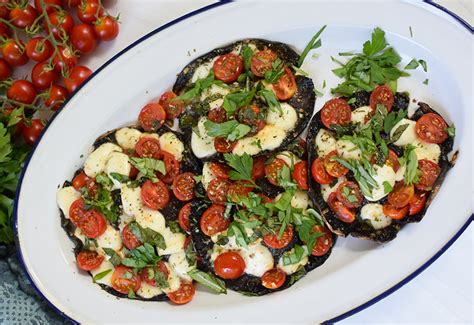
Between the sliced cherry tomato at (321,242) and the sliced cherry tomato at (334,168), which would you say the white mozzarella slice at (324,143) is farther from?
the sliced cherry tomato at (321,242)

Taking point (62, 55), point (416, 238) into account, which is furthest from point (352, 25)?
point (62, 55)

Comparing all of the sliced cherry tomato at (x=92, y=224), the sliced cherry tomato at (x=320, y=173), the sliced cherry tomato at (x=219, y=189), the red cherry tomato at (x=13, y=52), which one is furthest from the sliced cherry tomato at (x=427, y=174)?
the red cherry tomato at (x=13, y=52)

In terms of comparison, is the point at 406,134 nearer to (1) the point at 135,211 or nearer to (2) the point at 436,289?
(2) the point at 436,289

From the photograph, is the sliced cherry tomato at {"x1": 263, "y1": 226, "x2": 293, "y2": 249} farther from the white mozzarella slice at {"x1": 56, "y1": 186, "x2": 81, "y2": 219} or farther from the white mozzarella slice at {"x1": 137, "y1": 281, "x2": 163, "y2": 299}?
the white mozzarella slice at {"x1": 56, "y1": 186, "x2": 81, "y2": 219}

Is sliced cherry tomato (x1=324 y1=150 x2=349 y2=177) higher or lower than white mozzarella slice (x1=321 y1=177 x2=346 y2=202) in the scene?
higher

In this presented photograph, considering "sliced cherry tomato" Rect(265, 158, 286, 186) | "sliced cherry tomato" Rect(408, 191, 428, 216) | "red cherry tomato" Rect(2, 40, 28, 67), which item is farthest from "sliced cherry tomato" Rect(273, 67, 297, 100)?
"red cherry tomato" Rect(2, 40, 28, 67)

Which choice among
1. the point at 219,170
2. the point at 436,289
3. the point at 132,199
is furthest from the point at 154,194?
the point at 436,289
